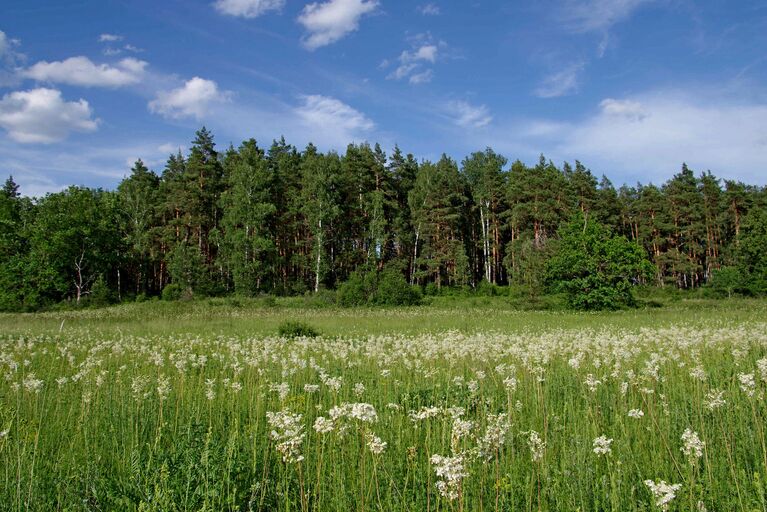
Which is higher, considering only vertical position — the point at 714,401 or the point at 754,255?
the point at 754,255

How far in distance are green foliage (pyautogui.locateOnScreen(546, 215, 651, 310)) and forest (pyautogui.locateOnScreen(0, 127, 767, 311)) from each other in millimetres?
2924

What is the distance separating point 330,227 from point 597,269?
3199 cm

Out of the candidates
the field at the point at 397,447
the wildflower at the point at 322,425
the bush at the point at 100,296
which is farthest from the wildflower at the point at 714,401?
the bush at the point at 100,296

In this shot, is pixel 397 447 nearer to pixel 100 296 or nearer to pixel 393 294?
pixel 393 294

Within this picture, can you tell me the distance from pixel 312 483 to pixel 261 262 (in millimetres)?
46270

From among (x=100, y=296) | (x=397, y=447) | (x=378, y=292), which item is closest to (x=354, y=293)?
(x=378, y=292)

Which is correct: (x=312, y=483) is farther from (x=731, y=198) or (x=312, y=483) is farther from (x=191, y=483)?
(x=731, y=198)

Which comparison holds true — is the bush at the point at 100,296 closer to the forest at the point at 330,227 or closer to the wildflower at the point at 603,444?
the forest at the point at 330,227

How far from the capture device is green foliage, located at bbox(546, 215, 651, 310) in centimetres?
3189

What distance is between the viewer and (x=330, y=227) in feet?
183

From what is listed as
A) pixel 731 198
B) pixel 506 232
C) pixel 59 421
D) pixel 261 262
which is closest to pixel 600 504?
pixel 59 421

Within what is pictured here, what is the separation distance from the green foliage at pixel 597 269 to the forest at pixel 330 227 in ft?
9.59

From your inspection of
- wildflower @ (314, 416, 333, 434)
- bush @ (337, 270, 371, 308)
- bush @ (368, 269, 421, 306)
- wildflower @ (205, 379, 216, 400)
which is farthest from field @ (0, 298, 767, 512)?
bush @ (368, 269, 421, 306)

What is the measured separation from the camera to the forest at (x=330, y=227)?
158ft
